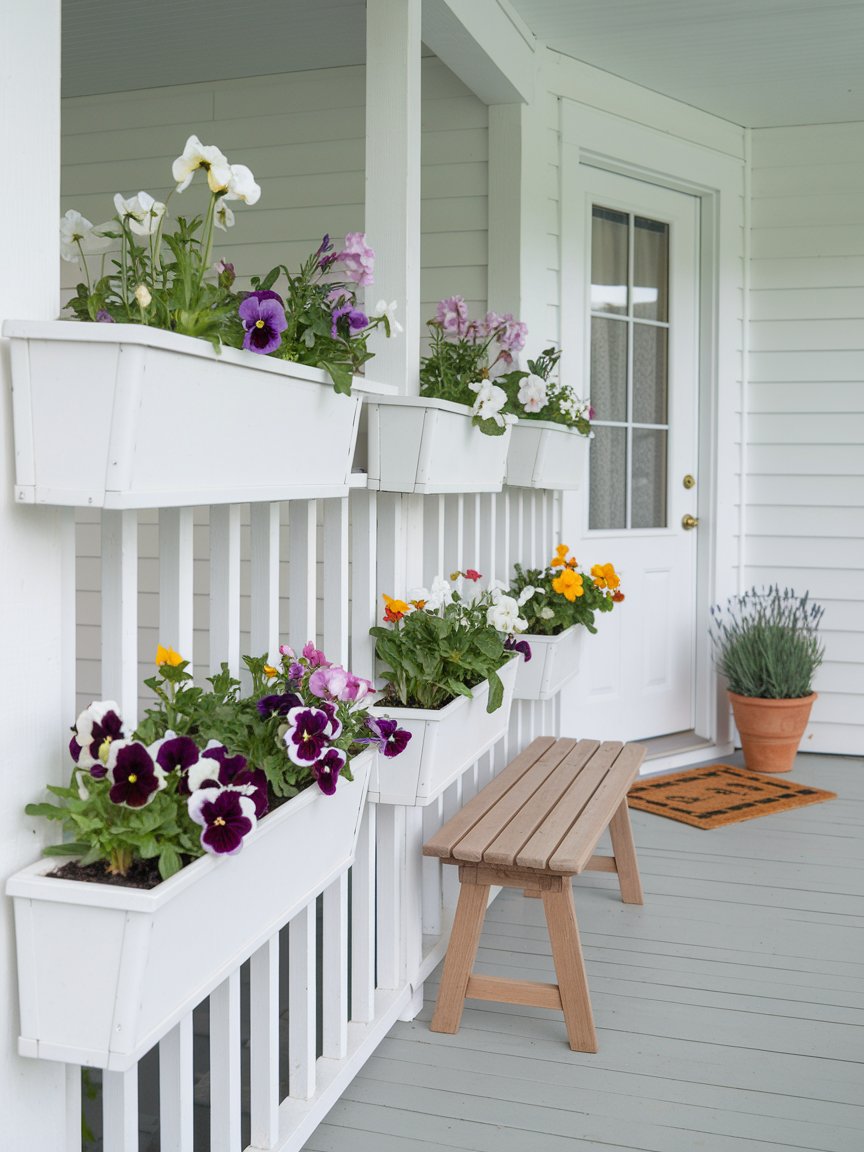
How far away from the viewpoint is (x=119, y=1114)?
59.1 inches

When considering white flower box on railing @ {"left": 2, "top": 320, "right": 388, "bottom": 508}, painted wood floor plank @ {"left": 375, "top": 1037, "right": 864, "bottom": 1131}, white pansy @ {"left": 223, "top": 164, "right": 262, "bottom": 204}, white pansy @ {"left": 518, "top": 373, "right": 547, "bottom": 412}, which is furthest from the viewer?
white pansy @ {"left": 518, "top": 373, "right": 547, "bottom": 412}

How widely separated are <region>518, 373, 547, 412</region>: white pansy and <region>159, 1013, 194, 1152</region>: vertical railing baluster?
1.86 meters

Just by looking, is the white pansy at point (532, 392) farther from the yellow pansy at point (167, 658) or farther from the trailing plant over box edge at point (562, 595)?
the yellow pansy at point (167, 658)

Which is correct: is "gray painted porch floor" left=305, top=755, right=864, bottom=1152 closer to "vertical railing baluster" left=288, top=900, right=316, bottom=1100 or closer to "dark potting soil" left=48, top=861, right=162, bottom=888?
"vertical railing baluster" left=288, top=900, right=316, bottom=1100

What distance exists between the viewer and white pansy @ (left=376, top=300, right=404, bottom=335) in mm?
2066

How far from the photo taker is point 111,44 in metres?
3.93

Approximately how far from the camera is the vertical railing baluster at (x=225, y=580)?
1732 mm

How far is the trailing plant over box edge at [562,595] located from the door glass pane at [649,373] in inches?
48.6

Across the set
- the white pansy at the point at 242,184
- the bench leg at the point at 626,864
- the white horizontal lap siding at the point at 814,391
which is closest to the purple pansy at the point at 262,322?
the white pansy at the point at 242,184

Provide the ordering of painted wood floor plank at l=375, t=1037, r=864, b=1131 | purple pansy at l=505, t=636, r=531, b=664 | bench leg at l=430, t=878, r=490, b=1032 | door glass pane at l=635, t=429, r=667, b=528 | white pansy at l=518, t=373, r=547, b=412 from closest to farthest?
1. painted wood floor plank at l=375, t=1037, r=864, b=1131
2. bench leg at l=430, t=878, r=490, b=1032
3. purple pansy at l=505, t=636, r=531, b=664
4. white pansy at l=518, t=373, r=547, b=412
5. door glass pane at l=635, t=429, r=667, b=528

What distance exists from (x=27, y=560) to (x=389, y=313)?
1.04 metres

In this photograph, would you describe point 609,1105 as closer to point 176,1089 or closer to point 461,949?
point 461,949

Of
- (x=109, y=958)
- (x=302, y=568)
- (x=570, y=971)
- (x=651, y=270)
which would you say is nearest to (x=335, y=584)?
(x=302, y=568)

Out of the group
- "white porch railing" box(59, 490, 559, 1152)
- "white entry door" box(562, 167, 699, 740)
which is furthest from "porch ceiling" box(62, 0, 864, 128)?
"white porch railing" box(59, 490, 559, 1152)
